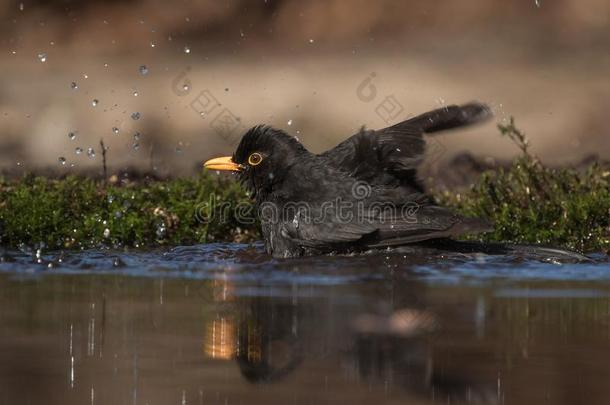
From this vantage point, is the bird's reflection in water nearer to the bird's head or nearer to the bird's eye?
the bird's head

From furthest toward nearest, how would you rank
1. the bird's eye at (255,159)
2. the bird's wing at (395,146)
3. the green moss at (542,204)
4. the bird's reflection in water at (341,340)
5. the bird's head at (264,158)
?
the green moss at (542,204) → the bird's eye at (255,159) → the bird's head at (264,158) → the bird's wing at (395,146) → the bird's reflection in water at (341,340)

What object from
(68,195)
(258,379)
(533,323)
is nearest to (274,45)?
(68,195)

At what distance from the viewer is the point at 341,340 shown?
19.3 ft

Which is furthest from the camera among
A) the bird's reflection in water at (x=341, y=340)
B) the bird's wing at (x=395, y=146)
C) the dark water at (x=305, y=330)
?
the bird's wing at (x=395, y=146)

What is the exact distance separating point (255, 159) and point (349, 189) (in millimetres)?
858

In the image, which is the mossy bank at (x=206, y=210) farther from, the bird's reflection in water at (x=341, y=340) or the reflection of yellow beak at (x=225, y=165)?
the bird's reflection in water at (x=341, y=340)

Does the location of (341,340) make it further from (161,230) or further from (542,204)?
(542,204)

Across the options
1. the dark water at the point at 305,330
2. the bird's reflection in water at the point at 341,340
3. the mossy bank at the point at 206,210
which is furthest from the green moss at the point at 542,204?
the bird's reflection in water at the point at 341,340

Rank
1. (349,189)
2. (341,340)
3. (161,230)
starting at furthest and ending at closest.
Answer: (161,230), (349,189), (341,340)

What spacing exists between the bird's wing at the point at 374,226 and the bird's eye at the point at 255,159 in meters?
0.74

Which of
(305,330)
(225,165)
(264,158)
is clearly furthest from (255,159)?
(305,330)

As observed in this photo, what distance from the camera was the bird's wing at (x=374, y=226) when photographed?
865cm

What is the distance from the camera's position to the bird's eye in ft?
31.1

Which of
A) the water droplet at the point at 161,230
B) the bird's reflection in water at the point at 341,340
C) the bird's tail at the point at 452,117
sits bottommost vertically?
the bird's reflection in water at the point at 341,340
